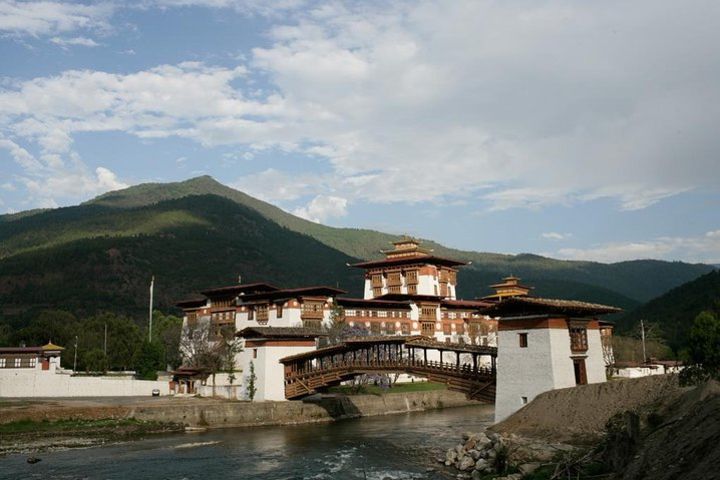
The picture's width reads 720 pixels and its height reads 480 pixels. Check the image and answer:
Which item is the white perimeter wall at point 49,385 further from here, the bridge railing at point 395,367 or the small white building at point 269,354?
the bridge railing at point 395,367

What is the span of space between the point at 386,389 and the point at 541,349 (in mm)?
36921

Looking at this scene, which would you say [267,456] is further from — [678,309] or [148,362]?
[678,309]

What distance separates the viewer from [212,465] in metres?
36.4

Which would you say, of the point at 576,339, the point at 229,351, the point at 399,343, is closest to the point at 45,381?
the point at 229,351

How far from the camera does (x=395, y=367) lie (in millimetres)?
52031

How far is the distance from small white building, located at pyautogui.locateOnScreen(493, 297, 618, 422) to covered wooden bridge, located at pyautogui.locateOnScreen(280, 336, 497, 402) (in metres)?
4.08

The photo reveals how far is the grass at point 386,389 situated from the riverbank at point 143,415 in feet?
13.0

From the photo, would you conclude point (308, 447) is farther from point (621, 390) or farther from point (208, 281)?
point (208, 281)

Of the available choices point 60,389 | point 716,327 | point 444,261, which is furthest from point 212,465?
point 444,261

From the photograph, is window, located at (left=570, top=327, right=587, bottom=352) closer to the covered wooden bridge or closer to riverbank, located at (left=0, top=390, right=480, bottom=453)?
the covered wooden bridge

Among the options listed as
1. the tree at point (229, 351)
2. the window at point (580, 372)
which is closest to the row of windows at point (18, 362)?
the tree at point (229, 351)

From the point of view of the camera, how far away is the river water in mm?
33812

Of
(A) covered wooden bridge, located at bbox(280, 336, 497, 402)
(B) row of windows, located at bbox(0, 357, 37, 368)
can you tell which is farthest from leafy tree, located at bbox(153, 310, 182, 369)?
(A) covered wooden bridge, located at bbox(280, 336, 497, 402)

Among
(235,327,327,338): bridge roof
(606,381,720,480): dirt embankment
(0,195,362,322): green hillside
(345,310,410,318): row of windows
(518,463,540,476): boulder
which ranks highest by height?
(0,195,362,322): green hillside
